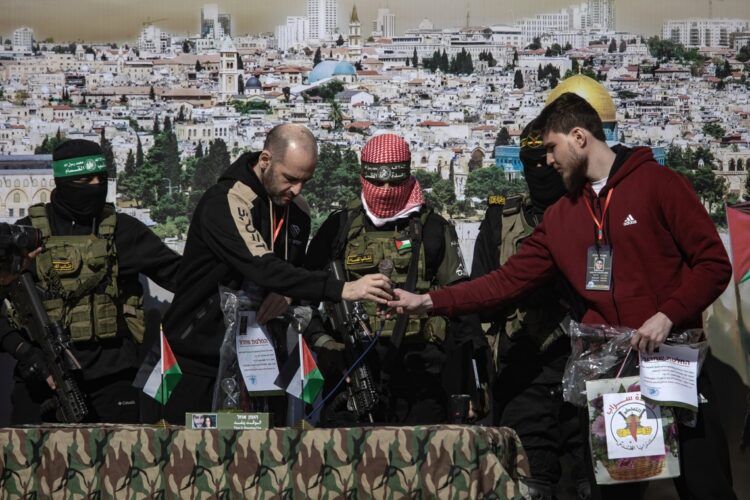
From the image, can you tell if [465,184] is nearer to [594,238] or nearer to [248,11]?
[248,11]

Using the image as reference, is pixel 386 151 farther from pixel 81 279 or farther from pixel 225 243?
pixel 81 279

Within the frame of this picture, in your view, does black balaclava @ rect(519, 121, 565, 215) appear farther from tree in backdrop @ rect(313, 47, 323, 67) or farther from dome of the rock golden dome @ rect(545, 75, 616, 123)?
tree in backdrop @ rect(313, 47, 323, 67)

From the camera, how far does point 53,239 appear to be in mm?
6508

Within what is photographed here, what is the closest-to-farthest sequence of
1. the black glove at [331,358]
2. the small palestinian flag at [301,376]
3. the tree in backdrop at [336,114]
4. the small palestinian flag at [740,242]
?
the small palestinian flag at [301,376], the black glove at [331,358], the small palestinian flag at [740,242], the tree in backdrop at [336,114]

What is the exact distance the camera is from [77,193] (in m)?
6.54

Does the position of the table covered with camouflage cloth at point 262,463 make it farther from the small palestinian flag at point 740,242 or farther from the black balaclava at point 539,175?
the small palestinian flag at point 740,242

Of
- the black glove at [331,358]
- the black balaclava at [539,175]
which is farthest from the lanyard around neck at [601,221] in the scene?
the black glove at [331,358]

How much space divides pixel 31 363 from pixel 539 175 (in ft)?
9.09

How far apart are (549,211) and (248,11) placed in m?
3.67

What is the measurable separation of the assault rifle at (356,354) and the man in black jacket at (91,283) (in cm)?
107

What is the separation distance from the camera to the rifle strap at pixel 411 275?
6.28m

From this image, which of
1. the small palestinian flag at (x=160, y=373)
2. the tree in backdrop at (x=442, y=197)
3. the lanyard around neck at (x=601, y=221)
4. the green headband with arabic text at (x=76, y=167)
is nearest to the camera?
the lanyard around neck at (x=601, y=221)

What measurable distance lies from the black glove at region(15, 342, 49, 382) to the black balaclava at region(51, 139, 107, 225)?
73cm

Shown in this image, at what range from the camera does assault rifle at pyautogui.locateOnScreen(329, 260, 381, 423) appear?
602 centimetres
